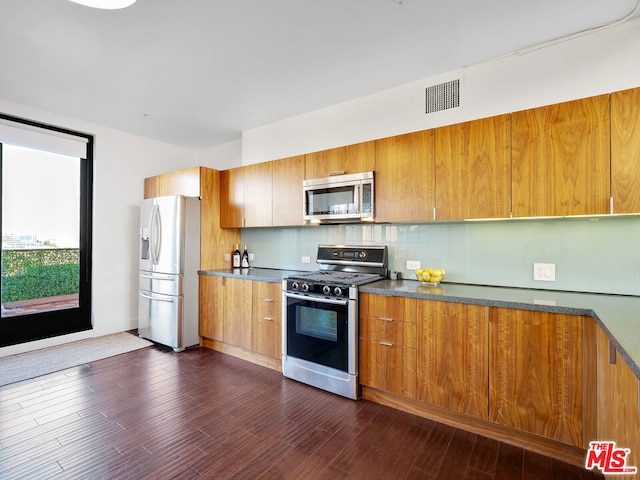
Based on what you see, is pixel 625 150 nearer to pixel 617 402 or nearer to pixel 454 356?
pixel 617 402

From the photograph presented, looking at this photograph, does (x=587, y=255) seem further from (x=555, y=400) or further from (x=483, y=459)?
(x=483, y=459)

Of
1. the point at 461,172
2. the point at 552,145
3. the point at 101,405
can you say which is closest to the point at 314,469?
the point at 101,405

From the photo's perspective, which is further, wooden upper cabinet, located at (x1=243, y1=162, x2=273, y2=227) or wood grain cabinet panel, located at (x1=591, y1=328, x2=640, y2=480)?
wooden upper cabinet, located at (x1=243, y1=162, x2=273, y2=227)

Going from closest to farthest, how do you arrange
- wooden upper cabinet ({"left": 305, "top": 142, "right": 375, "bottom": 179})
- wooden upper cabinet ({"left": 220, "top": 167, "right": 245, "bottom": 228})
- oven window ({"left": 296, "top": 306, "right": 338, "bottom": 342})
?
oven window ({"left": 296, "top": 306, "right": 338, "bottom": 342}) → wooden upper cabinet ({"left": 305, "top": 142, "right": 375, "bottom": 179}) → wooden upper cabinet ({"left": 220, "top": 167, "right": 245, "bottom": 228})

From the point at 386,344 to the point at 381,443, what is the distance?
25.8 inches

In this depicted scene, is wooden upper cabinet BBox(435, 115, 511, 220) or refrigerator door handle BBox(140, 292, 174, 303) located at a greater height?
wooden upper cabinet BBox(435, 115, 511, 220)

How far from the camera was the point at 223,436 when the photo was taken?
6.70 ft

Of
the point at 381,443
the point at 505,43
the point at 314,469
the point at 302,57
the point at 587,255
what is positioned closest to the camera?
the point at 314,469

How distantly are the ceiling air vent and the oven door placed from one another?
191 cm

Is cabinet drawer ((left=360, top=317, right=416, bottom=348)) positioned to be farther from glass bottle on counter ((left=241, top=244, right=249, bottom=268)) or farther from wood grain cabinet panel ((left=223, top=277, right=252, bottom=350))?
glass bottle on counter ((left=241, top=244, right=249, bottom=268))

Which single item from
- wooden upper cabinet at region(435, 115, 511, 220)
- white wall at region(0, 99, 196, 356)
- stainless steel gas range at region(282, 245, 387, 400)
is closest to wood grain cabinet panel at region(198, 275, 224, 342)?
stainless steel gas range at region(282, 245, 387, 400)

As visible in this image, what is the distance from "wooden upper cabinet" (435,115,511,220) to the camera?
2.22 m

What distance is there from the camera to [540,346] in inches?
72.2
